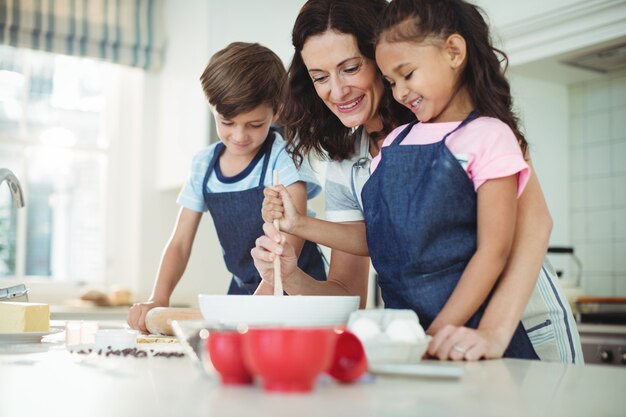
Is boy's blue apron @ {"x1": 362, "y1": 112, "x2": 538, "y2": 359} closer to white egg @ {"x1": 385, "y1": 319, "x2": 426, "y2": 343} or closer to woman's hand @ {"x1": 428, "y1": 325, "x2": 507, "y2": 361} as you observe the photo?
woman's hand @ {"x1": 428, "y1": 325, "x2": 507, "y2": 361}

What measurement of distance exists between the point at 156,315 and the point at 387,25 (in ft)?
2.11

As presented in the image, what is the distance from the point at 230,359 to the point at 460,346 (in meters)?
0.38

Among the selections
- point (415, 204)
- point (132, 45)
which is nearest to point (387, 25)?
point (415, 204)

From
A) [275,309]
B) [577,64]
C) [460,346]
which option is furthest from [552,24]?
[275,309]

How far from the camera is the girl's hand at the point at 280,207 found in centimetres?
129

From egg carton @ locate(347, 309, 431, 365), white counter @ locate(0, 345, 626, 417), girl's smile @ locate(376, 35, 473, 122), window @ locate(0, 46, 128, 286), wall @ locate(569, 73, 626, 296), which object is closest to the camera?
white counter @ locate(0, 345, 626, 417)

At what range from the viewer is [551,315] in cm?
123

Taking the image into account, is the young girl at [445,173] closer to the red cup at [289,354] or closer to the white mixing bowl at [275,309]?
the white mixing bowl at [275,309]

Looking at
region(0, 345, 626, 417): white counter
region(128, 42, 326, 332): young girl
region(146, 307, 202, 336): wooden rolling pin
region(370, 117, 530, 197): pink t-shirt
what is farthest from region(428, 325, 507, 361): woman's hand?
region(128, 42, 326, 332): young girl

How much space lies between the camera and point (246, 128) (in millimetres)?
1758

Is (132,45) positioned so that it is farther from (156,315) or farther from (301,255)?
(156,315)

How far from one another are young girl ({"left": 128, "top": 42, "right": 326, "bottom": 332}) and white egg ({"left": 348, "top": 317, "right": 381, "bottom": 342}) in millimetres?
853

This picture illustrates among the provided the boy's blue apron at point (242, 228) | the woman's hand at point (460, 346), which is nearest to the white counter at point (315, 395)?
the woman's hand at point (460, 346)

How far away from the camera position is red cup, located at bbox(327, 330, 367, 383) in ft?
2.21
